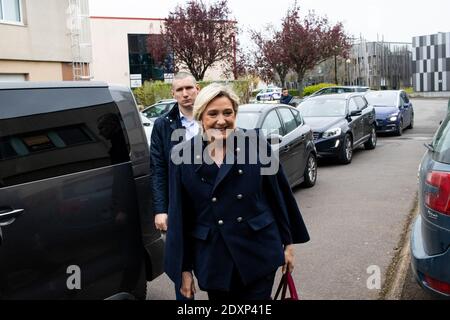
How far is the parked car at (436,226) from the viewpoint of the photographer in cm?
309

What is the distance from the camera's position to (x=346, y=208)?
7.45 meters

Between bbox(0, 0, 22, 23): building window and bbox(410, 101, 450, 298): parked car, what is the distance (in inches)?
578

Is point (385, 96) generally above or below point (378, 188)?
above

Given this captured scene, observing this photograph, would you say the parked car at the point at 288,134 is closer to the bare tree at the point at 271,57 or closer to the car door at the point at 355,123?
the car door at the point at 355,123

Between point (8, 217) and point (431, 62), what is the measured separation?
6497cm

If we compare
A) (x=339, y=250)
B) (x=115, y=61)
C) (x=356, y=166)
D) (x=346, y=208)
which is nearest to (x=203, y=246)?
(x=339, y=250)

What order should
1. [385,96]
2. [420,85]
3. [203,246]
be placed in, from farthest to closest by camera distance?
[420,85] < [385,96] < [203,246]

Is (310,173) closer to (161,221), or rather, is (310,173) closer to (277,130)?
(277,130)

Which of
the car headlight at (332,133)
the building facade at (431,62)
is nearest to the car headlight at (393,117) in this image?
the car headlight at (332,133)

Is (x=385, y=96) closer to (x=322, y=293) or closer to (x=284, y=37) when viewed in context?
(x=284, y=37)

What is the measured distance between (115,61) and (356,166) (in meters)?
42.6

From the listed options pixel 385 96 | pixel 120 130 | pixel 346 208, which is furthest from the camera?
pixel 385 96

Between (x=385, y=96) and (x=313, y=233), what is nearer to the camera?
(x=313, y=233)

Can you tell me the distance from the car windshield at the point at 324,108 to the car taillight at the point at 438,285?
30.0 ft
